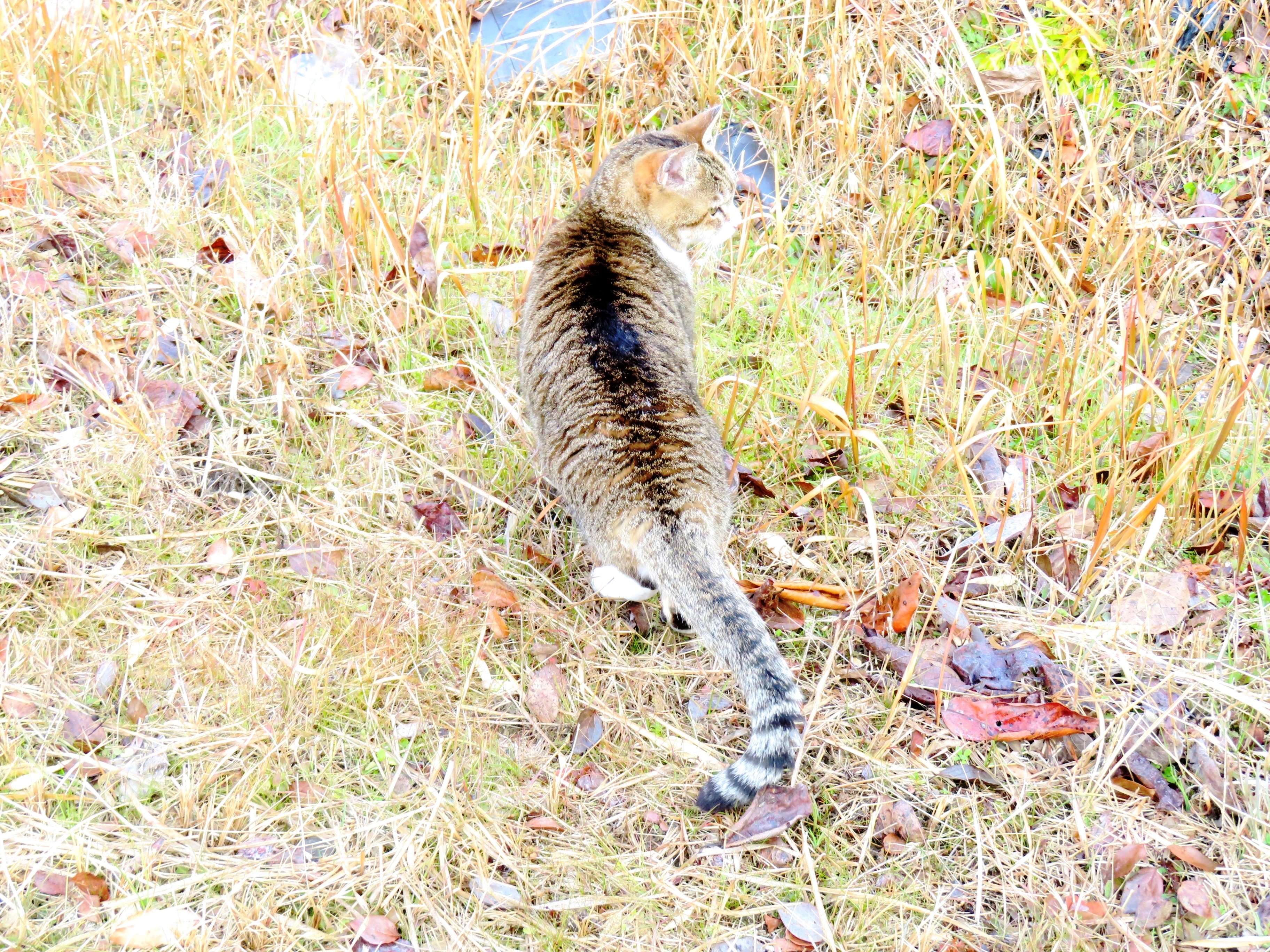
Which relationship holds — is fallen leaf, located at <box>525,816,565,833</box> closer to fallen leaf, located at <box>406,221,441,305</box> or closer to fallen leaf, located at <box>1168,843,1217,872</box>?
fallen leaf, located at <box>1168,843,1217,872</box>

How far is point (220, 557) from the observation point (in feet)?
10.2

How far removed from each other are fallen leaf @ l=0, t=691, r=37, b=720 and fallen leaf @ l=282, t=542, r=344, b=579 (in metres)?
0.77

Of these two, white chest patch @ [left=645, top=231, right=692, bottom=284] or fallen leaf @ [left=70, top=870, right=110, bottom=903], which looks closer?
fallen leaf @ [left=70, top=870, right=110, bottom=903]

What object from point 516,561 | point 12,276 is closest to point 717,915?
point 516,561

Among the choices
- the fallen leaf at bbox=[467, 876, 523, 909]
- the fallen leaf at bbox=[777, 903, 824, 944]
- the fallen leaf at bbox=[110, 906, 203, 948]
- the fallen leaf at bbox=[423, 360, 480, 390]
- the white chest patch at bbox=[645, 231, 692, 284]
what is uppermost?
the white chest patch at bbox=[645, 231, 692, 284]

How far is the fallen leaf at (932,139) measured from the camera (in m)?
4.53

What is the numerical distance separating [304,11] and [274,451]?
283 cm

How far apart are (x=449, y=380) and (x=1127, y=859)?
102 inches

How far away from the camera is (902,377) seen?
370 centimetres

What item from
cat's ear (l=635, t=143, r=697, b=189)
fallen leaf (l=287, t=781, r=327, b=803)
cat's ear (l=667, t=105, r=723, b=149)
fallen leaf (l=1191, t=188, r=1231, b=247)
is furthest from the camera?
fallen leaf (l=1191, t=188, r=1231, b=247)

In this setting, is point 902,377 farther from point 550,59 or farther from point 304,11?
point 304,11

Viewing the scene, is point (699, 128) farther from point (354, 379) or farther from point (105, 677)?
point (105, 677)

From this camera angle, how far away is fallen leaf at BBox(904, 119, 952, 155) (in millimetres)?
4527

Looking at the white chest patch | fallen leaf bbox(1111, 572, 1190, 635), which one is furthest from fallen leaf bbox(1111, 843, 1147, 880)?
the white chest patch
